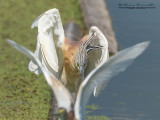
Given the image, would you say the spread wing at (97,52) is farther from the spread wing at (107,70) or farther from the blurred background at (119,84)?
the spread wing at (107,70)

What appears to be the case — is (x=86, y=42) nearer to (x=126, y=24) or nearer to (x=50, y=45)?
(x=50, y=45)

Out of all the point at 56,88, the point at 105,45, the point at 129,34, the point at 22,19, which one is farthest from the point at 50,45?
the point at 22,19

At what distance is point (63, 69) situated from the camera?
2656mm

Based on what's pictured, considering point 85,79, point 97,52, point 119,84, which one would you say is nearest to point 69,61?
point 97,52

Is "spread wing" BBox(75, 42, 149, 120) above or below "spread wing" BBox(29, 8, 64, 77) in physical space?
below

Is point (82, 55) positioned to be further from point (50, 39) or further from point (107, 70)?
point (107, 70)

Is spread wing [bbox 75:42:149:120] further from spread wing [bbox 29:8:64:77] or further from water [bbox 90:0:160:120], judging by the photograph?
water [bbox 90:0:160:120]

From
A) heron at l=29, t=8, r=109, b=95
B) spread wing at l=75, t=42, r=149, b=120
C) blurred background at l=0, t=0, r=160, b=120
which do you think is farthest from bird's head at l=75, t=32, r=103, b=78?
spread wing at l=75, t=42, r=149, b=120

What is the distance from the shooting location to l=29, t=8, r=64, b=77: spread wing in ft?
7.67

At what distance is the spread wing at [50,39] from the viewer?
2.34m

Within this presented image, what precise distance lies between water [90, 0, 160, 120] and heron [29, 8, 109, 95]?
310 mm

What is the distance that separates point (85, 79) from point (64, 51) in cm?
75

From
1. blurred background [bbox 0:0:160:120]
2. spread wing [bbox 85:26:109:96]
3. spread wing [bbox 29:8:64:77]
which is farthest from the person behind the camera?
blurred background [bbox 0:0:160:120]

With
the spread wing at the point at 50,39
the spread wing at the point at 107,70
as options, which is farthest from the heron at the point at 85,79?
the spread wing at the point at 50,39
